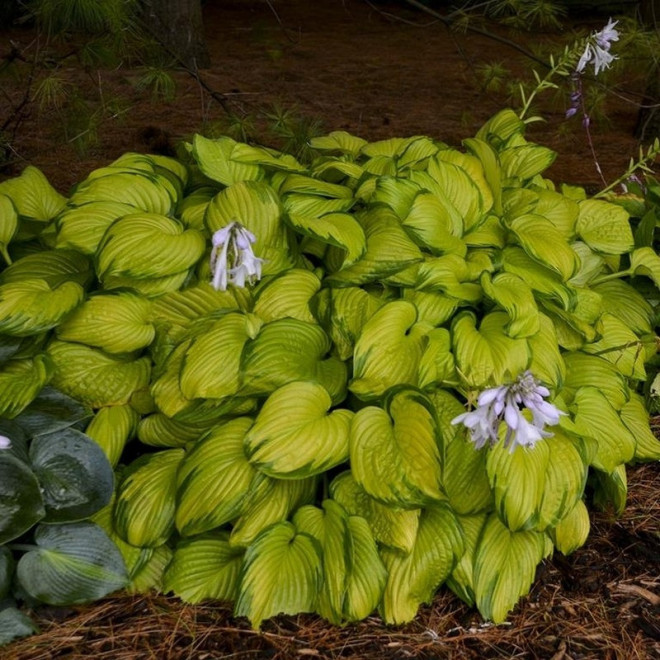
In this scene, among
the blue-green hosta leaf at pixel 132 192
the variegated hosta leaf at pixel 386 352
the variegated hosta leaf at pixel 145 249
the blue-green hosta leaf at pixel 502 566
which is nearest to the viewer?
the blue-green hosta leaf at pixel 502 566

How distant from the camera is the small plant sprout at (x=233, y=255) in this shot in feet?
5.60

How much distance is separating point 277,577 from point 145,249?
0.89m

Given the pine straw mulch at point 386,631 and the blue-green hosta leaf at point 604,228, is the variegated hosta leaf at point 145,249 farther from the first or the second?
the blue-green hosta leaf at point 604,228

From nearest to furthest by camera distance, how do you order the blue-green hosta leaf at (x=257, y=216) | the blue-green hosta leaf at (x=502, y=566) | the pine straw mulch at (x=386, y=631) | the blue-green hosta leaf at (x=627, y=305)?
the pine straw mulch at (x=386, y=631), the blue-green hosta leaf at (x=502, y=566), the blue-green hosta leaf at (x=257, y=216), the blue-green hosta leaf at (x=627, y=305)

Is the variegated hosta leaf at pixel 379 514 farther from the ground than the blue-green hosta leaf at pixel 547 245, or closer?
closer

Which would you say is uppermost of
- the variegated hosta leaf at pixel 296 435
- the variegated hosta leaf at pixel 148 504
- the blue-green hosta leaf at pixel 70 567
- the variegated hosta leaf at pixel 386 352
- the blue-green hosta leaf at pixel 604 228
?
the blue-green hosta leaf at pixel 604 228

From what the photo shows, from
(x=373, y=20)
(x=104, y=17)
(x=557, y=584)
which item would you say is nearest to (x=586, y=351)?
(x=557, y=584)

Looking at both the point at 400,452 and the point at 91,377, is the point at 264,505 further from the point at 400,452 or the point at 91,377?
the point at 91,377

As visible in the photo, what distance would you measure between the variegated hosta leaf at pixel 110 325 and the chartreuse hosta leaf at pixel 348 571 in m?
0.65

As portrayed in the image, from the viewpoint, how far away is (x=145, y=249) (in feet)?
7.18

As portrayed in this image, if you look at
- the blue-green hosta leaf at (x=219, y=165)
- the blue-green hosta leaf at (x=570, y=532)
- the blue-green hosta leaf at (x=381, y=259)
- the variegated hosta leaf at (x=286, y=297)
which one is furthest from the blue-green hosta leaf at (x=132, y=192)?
the blue-green hosta leaf at (x=570, y=532)

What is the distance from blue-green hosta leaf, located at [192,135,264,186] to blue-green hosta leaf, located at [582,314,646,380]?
3.59 feet

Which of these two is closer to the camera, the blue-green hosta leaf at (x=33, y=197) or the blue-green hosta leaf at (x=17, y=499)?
the blue-green hosta leaf at (x=17, y=499)

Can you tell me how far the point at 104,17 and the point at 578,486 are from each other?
79.0 inches
